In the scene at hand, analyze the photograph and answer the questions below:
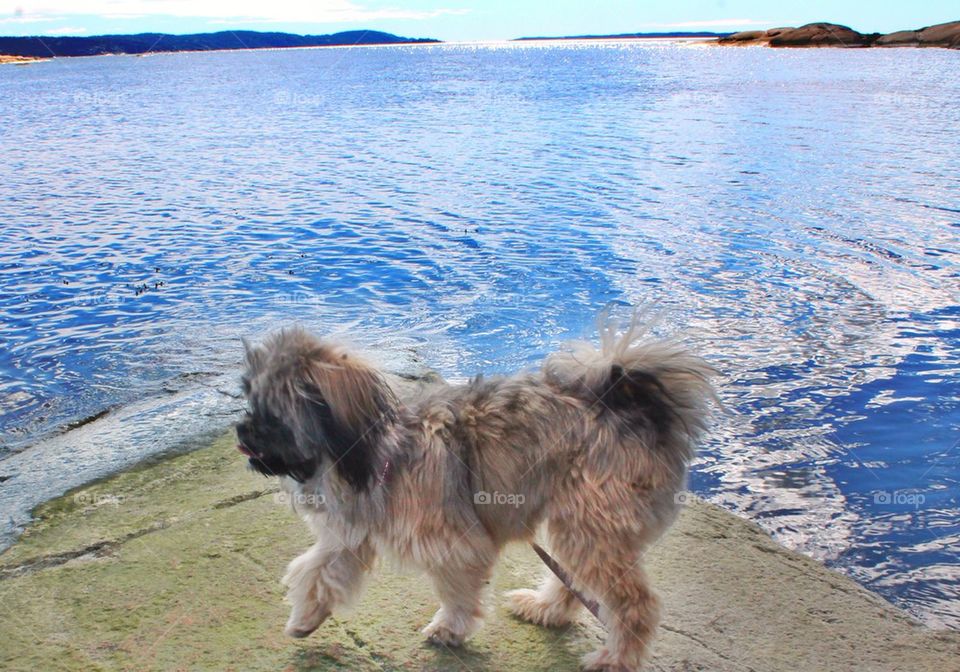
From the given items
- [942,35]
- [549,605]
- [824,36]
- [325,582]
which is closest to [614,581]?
[549,605]

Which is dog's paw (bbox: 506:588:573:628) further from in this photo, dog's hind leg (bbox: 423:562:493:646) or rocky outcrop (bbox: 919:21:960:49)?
rocky outcrop (bbox: 919:21:960:49)

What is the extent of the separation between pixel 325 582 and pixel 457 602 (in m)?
0.59

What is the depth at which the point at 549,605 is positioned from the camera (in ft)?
13.6

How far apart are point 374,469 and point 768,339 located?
670cm

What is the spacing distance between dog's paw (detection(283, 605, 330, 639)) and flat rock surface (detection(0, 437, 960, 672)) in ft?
0.25

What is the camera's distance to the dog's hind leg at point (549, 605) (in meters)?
4.10

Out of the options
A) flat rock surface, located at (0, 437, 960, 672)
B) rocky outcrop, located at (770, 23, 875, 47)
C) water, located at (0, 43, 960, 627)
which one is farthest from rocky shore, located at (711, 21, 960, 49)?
flat rock surface, located at (0, 437, 960, 672)

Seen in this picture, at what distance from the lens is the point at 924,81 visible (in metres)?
48.5

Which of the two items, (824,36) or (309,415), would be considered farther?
(824,36)

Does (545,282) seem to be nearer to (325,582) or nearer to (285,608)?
(285,608)

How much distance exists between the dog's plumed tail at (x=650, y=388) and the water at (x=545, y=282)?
2128mm

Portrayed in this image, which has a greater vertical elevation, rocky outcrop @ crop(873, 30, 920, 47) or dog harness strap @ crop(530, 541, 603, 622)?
dog harness strap @ crop(530, 541, 603, 622)

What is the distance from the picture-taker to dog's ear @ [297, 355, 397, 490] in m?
3.56

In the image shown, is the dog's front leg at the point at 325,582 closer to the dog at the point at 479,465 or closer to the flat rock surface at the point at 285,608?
the dog at the point at 479,465
